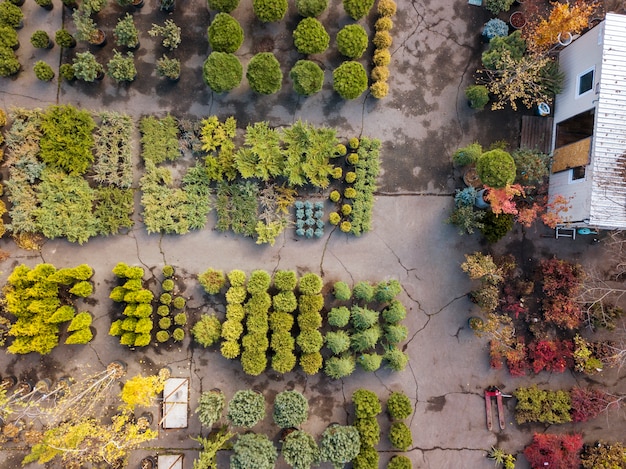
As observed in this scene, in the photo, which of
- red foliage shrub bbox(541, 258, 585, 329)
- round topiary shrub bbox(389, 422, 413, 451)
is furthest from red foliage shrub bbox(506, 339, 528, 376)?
round topiary shrub bbox(389, 422, 413, 451)

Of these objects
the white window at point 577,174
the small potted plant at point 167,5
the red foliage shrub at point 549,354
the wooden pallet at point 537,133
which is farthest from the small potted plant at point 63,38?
the red foliage shrub at point 549,354

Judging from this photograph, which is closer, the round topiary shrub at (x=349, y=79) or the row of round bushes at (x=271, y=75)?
the row of round bushes at (x=271, y=75)

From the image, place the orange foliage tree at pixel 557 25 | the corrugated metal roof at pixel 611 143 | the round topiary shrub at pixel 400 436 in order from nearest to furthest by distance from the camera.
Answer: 1. the corrugated metal roof at pixel 611 143
2. the orange foliage tree at pixel 557 25
3. the round topiary shrub at pixel 400 436

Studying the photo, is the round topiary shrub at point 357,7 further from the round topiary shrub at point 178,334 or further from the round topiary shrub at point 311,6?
the round topiary shrub at point 178,334

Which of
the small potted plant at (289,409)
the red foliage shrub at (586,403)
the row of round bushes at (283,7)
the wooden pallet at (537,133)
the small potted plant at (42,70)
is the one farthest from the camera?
the wooden pallet at (537,133)

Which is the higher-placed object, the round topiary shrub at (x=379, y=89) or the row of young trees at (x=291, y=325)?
the round topiary shrub at (x=379, y=89)

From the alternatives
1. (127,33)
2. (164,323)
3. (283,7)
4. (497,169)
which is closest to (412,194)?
(497,169)

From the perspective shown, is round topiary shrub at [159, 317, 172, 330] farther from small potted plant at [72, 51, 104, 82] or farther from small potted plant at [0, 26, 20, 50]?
small potted plant at [0, 26, 20, 50]

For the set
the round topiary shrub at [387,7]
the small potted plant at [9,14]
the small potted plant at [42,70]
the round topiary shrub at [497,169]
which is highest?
the round topiary shrub at [387,7]
